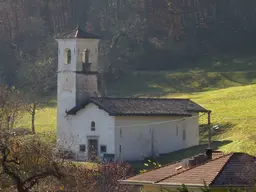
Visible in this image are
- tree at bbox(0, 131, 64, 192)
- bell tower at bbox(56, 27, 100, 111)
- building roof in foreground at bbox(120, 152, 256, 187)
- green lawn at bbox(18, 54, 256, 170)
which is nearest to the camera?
tree at bbox(0, 131, 64, 192)

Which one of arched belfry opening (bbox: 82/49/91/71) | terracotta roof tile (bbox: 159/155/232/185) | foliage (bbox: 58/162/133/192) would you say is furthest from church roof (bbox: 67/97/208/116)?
terracotta roof tile (bbox: 159/155/232/185)

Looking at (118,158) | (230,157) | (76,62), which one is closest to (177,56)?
(76,62)

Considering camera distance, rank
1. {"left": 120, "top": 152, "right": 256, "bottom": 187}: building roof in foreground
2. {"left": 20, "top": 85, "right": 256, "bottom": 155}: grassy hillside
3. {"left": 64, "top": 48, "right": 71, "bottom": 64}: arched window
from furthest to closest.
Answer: {"left": 64, "top": 48, "right": 71, "bottom": 64}: arched window → {"left": 20, "top": 85, "right": 256, "bottom": 155}: grassy hillside → {"left": 120, "top": 152, "right": 256, "bottom": 187}: building roof in foreground

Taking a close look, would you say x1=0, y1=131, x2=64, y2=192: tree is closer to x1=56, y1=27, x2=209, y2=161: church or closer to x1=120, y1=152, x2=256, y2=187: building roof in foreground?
x1=120, y1=152, x2=256, y2=187: building roof in foreground

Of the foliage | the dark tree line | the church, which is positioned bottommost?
the foliage

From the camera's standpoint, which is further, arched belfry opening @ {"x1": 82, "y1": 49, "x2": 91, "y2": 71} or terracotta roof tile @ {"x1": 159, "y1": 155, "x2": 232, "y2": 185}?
arched belfry opening @ {"x1": 82, "y1": 49, "x2": 91, "y2": 71}

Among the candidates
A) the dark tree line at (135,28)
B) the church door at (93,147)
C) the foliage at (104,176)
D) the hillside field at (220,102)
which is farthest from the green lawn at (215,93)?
the foliage at (104,176)

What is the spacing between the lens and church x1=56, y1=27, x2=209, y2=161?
70.2 m

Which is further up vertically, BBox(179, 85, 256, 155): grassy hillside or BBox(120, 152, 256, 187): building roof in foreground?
BBox(179, 85, 256, 155): grassy hillside

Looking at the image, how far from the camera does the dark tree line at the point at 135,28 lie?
10831 cm

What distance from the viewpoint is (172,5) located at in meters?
116

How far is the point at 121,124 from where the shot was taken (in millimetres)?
70438

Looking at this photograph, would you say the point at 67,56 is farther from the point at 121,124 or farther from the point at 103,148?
the point at 103,148

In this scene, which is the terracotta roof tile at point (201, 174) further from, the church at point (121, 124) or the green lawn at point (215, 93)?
the church at point (121, 124)
